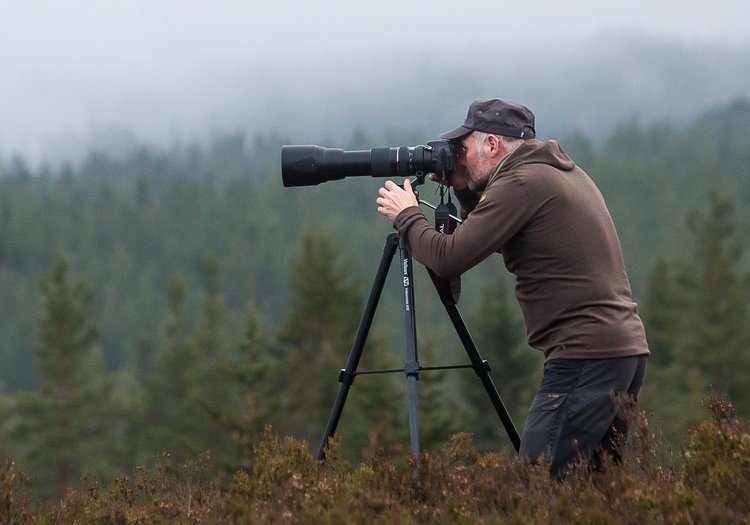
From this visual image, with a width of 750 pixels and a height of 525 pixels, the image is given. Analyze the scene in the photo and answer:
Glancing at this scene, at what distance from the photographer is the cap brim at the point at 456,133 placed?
15.0 feet

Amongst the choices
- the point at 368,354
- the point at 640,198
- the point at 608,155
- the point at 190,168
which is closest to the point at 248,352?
the point at 368,354

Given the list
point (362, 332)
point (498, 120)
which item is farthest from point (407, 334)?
point (498, 120)

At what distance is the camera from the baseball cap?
0.51 ft

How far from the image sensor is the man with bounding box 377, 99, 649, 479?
4.18m

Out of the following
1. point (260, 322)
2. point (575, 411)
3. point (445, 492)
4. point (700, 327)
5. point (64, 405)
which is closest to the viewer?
point (445, 492)

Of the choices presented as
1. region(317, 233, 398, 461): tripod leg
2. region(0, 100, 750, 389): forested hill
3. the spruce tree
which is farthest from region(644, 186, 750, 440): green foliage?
region(0, 100, 750, 389): forested hill

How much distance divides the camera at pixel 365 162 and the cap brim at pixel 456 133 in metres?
0.08

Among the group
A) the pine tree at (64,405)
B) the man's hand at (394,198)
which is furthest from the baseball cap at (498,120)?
the pine tree at (64,405)

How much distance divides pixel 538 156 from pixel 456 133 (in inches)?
16.5

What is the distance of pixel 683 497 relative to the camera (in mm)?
3340

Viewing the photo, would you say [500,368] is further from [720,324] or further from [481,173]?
[481,173]

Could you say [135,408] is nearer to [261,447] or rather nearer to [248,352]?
[248,352]

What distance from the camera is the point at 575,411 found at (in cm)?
416

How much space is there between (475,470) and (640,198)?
10603 centimetres
